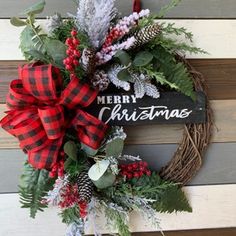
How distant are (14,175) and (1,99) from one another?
218 mm

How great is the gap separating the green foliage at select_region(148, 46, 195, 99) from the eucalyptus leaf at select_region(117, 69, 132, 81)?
8cm

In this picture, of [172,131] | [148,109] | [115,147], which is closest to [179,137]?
[172,131]

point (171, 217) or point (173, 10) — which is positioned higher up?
point (173, 10)

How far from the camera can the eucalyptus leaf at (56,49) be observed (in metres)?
0.82

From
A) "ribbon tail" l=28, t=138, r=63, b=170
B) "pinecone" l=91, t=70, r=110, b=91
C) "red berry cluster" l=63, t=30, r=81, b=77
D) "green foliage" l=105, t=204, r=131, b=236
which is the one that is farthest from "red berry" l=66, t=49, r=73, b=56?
"green foliage" l=105, t=204, r=131, b=236

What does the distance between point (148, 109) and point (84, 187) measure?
0.27m

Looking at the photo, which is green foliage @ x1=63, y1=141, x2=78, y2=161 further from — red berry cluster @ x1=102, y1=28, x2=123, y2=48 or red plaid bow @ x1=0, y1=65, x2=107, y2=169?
red berry cluster @ x1=102, y1=28, x2=123, y2=48

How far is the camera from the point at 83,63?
0.80 m

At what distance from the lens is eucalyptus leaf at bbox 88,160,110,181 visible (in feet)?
2.74

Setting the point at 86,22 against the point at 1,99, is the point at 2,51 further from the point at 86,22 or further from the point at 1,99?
the point at 86,22

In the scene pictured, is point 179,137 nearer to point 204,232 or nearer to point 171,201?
point 171,201

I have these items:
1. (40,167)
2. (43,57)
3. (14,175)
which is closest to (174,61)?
(43,57)

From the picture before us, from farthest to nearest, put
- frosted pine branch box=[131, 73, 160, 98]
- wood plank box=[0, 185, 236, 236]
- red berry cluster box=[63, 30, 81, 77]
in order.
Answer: wood plank box=[0, 185, 236, 236] → frosted pine branch box=[131, 73, 160, 98] → red berry cluster box=[63, 30, 81, 77]

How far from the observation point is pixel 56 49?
82 cm
